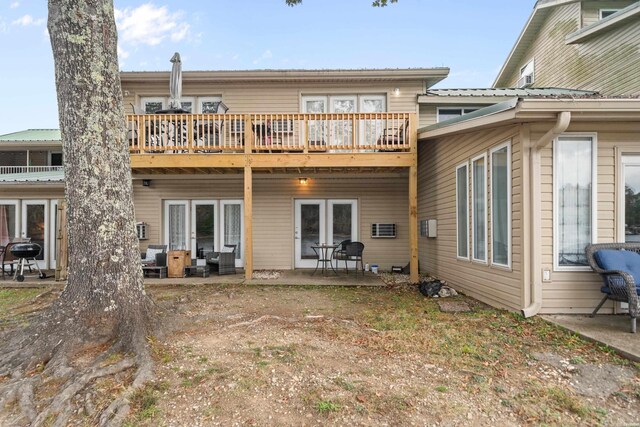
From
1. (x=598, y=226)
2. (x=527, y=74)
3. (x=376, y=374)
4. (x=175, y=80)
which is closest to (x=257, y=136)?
(x=175, y=80)

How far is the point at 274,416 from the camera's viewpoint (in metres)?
2.36

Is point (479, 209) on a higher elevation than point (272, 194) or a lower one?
lower

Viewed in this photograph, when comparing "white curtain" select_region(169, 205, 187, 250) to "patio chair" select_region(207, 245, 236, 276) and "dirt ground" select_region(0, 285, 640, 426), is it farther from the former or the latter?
"dirt ground" select_region(0, 285, 640, 426)

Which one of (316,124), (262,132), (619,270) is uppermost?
(316,124)

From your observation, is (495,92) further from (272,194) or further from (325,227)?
(272,194)

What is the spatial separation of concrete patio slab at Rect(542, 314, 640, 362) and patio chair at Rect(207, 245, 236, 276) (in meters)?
6.52

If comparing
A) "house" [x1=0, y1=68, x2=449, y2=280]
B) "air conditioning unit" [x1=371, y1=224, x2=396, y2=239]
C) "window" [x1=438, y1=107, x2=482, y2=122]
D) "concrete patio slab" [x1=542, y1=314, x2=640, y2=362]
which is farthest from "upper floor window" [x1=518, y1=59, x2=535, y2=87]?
"concrete patio slab" [x1=542, y1=314, x2=640, y2=362]

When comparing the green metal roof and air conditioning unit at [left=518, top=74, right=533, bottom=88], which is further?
the green metal roof

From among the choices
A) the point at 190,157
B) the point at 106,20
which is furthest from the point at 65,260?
the point at 106,20

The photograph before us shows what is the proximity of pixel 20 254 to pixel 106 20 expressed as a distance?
6.69 metres

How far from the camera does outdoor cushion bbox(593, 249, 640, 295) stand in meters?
4.16

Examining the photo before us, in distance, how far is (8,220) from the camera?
9.12 metres

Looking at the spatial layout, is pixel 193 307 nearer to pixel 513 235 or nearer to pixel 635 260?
pixel 513 235

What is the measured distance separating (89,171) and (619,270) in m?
6.21
